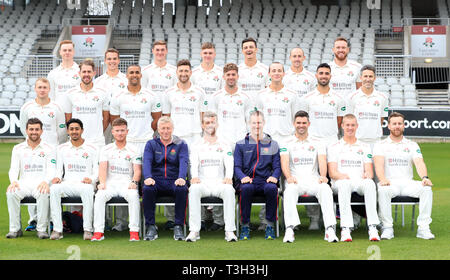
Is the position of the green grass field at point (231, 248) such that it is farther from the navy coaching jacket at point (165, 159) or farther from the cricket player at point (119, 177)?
the navy coaching jacket at point (165, 159)

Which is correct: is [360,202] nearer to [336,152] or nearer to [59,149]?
[336,152]

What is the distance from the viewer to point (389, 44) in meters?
27.5

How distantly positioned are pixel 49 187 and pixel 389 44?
21604mm

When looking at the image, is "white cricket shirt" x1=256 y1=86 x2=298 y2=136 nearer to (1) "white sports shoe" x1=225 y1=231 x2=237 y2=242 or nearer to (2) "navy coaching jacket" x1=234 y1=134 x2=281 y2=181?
(2) "navy coaching jacket" x1=234 y1=134 x2=281 y2=181

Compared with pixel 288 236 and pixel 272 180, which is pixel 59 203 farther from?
pixel 288 236

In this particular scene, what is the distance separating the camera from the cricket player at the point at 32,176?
7.84 m

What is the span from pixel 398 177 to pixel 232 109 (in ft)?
7.12

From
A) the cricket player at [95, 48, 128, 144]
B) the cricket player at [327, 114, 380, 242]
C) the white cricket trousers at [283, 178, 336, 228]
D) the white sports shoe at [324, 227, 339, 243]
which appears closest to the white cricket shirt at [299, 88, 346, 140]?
the cricket player at [327, 114, 380, 242]

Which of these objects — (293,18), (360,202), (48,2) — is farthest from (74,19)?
Answer: (360,202)

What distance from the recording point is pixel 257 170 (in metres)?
7.95

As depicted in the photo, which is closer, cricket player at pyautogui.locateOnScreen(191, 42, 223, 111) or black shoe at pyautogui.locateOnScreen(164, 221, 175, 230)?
black shoe at pyautogui.locateOnScreen(164, 221, 175, 230)

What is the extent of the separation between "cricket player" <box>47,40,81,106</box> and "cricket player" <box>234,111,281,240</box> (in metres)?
2.61

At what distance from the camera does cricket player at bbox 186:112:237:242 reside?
25.2ft

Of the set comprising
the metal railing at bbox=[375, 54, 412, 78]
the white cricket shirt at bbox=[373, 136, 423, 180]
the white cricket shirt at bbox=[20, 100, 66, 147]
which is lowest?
the white cricket shirt at bbox=[373, 136, 423, 180]
